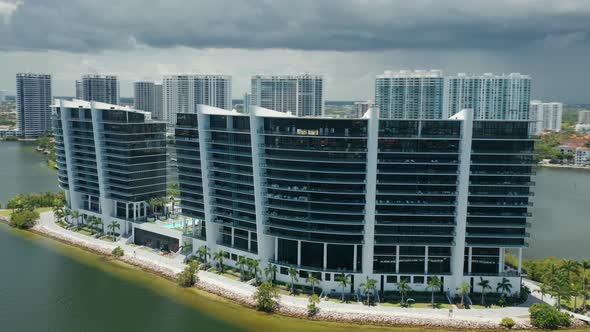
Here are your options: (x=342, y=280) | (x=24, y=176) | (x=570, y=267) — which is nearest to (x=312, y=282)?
(x=342, y=280)

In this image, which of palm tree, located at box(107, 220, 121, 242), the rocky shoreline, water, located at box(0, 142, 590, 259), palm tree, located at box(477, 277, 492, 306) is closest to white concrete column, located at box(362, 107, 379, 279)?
the rocky shoreline

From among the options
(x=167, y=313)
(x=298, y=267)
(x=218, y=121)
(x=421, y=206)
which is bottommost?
(x=167, y=313)

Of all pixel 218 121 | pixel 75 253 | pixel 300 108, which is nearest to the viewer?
pixel 218 121

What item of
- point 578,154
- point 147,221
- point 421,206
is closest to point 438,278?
point 421,206

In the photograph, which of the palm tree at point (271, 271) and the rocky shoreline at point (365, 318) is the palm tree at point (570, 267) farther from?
the palm tree at point (271, 271)

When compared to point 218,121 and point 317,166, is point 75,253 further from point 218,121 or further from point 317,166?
point 317,166

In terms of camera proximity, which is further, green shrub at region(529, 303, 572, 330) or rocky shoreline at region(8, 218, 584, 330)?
rocky shoreline at region(8, 218, 584, 330)

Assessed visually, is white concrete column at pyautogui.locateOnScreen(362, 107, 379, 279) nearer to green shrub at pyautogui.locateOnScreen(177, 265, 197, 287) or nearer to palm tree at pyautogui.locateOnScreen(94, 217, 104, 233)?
green shrub at pyautogui.locateOnScreen(177, 265, 197, 287)
